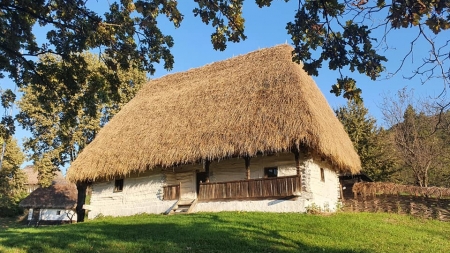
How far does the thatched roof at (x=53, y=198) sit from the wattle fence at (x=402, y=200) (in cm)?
2579

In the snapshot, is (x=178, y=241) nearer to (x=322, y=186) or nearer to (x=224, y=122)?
(x=224, y=122)

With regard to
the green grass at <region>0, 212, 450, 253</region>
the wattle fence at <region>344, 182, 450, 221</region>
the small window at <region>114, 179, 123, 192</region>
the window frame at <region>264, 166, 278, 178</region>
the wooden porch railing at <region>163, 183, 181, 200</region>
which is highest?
the window frame at <region>264, 166, 278, 178</region>

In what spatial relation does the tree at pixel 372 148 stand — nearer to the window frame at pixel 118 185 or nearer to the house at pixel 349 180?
the house at pixel 349 180

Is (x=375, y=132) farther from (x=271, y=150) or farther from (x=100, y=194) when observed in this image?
(x=100, y=194)

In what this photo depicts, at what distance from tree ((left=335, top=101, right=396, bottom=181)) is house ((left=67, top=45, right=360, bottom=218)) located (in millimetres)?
6549

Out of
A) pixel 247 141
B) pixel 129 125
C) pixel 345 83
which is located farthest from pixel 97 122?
pixel 345 83

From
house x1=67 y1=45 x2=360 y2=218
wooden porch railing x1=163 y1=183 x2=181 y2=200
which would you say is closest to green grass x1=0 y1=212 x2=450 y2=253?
house x1=67 y1=45 x2=360 y2=218

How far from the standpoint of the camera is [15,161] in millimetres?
34500

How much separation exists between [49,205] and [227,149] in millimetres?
24756

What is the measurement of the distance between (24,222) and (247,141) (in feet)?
93.7

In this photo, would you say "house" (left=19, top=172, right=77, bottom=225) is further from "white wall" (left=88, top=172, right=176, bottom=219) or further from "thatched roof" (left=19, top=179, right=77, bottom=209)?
"white wall" (left=88, top=172, right=176, bottom=219)

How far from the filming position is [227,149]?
589 inches

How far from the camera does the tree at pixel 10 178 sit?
33.5 metres

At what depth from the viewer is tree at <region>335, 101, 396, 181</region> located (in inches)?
987
